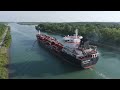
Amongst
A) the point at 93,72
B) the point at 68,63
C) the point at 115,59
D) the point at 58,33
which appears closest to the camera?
the point at 93,72

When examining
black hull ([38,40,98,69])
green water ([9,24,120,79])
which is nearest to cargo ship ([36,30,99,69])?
black hull ([38,40,98,69])

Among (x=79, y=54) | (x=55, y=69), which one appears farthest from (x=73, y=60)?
(x=55, y=69)

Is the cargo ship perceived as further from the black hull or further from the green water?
the green water

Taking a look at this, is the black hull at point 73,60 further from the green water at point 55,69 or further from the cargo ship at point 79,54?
the green water at point 55,69

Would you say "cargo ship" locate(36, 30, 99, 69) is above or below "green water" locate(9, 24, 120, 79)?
above

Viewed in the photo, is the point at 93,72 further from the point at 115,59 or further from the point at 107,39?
the point at 107,39

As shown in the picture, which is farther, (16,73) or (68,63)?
(68,63)

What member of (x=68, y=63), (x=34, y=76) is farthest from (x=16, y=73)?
(x=68, y=63)

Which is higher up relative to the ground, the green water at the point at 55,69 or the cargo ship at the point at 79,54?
the cargo ship at the point at 79,54

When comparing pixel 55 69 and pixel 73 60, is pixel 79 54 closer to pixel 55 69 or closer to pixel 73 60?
pixel 73 60

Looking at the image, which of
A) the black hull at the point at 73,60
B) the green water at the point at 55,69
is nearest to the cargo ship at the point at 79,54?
the black hull at the point at 73,60
